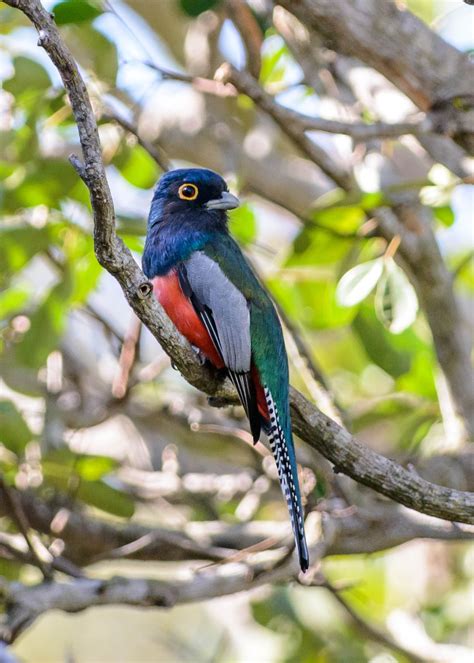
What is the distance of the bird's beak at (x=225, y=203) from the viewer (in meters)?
4.83

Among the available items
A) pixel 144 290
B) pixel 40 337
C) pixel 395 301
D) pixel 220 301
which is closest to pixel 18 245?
pixel 40 337

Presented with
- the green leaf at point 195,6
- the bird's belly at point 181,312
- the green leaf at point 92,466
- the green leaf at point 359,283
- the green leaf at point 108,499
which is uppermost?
the green leaf at point 195,6

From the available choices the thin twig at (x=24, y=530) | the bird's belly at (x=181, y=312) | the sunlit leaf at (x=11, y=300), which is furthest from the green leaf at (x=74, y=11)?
the thin twig at (x=24, y=530)

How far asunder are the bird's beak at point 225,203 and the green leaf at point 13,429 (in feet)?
4.45

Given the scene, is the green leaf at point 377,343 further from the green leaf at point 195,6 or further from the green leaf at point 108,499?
the green leaf at point 195,6

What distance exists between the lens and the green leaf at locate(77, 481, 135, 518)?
17.0 ft

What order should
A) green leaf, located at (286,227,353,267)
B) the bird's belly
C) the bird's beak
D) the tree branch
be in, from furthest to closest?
green leaf, located at (286,227,353,267), the bird's beak, the tree branch, the bird's belly

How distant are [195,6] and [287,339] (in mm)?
1739

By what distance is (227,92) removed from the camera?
5039 mm

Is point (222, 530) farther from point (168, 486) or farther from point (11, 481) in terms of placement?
point (11, 481)

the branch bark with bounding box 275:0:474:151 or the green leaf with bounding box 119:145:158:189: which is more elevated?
the branch bark with bounding box 275:0:474:151

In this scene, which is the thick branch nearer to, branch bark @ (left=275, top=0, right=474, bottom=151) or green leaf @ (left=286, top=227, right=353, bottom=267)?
green leaf @ (left=286, top=227, right=353, bottom=267)

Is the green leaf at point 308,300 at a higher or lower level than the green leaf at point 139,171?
lower

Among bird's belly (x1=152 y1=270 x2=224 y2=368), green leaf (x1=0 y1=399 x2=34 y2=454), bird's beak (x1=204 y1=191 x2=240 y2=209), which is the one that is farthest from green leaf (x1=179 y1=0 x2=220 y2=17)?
green leaf (x1=0 y1=399 x2=34 y2=454)
